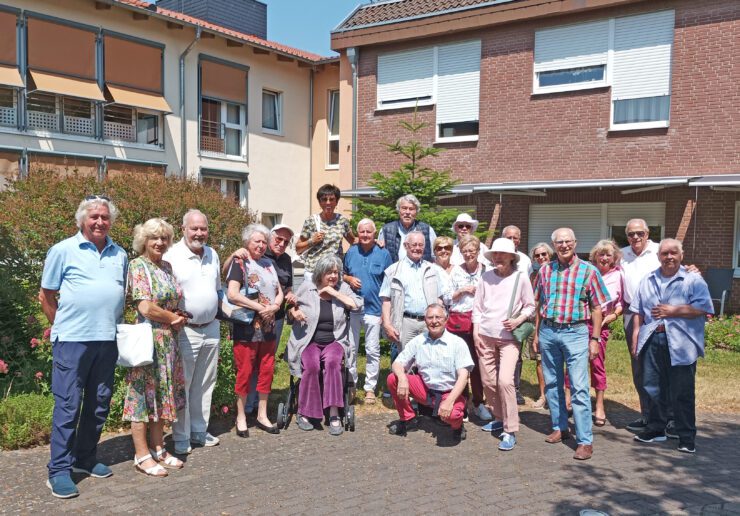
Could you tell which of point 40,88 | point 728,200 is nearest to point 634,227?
point 728,200

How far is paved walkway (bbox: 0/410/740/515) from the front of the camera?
4586 mm

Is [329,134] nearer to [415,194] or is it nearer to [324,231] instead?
[415,194]

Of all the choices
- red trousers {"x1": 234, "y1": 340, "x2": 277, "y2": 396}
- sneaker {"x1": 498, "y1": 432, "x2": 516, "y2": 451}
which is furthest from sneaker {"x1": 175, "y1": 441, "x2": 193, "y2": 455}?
sneaker {"x1": 498, "y1": 432, "x2": 516, "y2": 451}

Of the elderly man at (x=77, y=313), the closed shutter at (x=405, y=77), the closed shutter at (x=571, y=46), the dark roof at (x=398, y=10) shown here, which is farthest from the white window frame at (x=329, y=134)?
the elderly man at (x=77, y=313)

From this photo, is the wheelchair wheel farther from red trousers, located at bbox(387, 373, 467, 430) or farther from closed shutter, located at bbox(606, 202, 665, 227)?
closed shutter, located at bbox(606, 202, 665, 227)

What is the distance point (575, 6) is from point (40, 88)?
45.2 ft

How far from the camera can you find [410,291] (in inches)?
265

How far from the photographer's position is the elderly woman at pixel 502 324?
6.02 metres

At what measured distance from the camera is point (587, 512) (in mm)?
4500

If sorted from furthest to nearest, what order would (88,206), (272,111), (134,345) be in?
(272,111) → (134,345) → (88,206)

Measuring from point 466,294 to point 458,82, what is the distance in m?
11.5

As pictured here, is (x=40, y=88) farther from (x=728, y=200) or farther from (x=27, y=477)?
(x=728, y=200)

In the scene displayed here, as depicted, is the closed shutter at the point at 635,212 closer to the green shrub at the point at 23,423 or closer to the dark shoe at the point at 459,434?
the dark shoe at the point at 459,434

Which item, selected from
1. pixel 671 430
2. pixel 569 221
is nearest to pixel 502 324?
pixel 671 430
